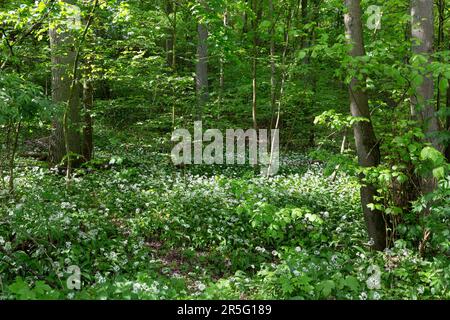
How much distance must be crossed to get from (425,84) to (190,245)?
4.11 meters

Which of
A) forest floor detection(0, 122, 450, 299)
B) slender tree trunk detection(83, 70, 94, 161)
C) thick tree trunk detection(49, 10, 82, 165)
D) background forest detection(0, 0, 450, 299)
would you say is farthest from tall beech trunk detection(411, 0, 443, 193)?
slender tree trunk detection(83, 70, 94, 161)

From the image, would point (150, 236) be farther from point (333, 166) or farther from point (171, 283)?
point (333, 166)

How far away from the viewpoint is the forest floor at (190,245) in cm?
438

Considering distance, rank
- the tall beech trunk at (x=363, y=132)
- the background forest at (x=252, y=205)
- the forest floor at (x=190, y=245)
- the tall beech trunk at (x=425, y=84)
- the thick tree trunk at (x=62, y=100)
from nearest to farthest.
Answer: the forest floor at (x=190, y=245), the background forest at (x=252, y=205), the tall beech trunk at (x=425, y=84), the tall beech trunk at (x=363, y=132), the thick tree trunk at (x=62, y=100)

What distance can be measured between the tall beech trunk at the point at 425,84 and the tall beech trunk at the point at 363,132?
0.64 meters

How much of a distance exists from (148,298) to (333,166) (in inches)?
118

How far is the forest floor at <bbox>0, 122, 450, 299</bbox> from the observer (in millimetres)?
4383

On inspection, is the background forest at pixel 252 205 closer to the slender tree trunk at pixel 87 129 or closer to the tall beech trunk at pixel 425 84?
the tall beech trunk at pixel 425 84

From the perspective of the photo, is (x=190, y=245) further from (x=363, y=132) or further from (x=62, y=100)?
(x=62, y=100)

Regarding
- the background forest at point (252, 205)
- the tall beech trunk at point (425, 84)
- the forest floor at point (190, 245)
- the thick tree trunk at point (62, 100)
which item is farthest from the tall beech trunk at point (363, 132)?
the thick tree trunk at point (62, 100)

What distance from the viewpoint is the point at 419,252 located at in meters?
5.23

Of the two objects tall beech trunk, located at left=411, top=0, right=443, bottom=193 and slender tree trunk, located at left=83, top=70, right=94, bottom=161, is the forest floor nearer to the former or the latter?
tall beech trunk, located at left=411, top=0, right=443, bottom=193

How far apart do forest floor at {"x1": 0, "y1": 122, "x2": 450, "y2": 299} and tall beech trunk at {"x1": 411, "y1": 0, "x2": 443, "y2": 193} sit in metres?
1.15
